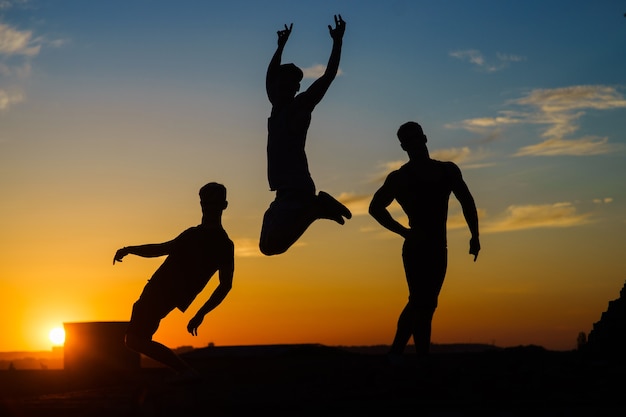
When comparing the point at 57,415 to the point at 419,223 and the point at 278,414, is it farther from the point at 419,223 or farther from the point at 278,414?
the point at 419,223

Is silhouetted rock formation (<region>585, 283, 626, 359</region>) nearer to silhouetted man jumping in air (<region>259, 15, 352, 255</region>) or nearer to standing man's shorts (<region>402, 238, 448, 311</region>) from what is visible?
standing man's shorts (<region>402, 238, 448, 311</region>)

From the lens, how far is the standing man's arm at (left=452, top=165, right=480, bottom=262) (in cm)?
1151

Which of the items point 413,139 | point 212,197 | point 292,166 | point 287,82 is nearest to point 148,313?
point 212,197

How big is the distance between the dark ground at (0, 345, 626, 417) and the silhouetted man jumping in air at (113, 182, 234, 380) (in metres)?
0.53

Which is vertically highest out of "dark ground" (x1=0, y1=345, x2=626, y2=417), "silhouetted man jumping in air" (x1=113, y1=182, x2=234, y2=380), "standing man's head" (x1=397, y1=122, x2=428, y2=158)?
"standing man's head" (x1=397, y1=122, x2=428, y2=158)

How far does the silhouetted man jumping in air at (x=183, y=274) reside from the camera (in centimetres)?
1018

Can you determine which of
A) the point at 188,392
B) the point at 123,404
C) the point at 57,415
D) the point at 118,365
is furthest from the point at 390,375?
the point at 118,365

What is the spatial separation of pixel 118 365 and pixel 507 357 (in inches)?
Result: 415

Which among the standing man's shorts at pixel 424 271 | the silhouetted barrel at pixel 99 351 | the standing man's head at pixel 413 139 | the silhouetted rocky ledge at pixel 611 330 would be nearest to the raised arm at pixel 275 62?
the standing man's head at pixel 413 139

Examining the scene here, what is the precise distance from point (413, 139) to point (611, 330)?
6260 millimetres

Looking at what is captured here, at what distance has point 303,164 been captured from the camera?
11.5 meters

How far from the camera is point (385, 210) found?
11.5 metres

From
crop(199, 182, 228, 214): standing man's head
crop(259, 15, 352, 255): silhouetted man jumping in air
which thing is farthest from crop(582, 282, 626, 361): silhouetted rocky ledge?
crop(199, 182, 228, 214): standing man's head

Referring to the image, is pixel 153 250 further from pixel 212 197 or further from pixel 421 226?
pixel 421 226
